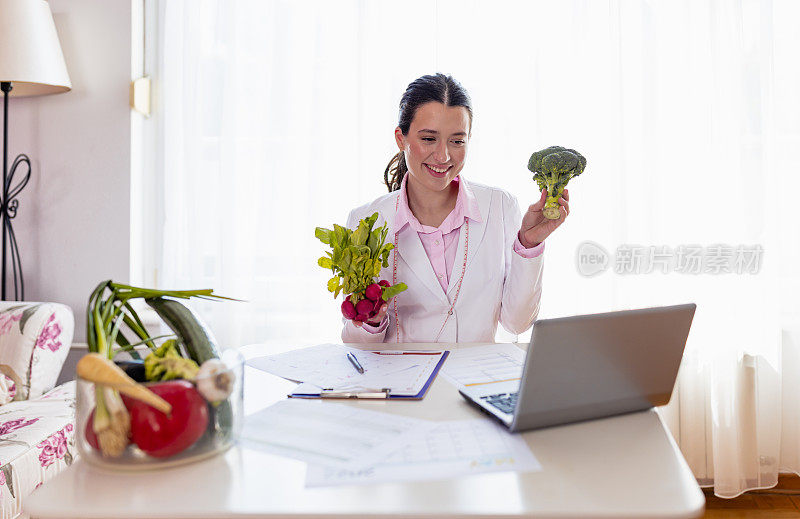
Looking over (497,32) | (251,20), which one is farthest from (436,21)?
(251,20)

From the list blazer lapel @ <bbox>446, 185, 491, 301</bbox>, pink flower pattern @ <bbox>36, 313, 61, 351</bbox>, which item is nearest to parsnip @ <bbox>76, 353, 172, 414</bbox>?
blazer lapel @ <bbox>446, 185, 491, 301</bbox>

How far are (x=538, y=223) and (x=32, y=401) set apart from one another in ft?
5.81

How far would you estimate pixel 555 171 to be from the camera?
4.61 ft

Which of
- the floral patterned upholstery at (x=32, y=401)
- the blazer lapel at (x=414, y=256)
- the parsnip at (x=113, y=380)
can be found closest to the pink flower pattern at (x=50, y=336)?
the floral patterned upholstery at (x=32, y=401)

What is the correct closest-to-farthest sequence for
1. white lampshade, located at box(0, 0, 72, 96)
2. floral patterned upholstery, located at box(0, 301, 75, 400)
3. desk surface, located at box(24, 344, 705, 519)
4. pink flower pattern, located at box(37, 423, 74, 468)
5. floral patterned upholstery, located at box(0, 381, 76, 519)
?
desk surface, located at box(24, 344, 705, 519) → floral patterned upholstery, located at box(0, 381, 76, 519) → pink flower pattern, located at box(37, 423, 74, 468) → floral patterned upholstery, located at box(0, 301, 75, 400) → white lampshade, located at box(0, 0, 72, 96)

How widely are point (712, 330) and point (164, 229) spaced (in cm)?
232

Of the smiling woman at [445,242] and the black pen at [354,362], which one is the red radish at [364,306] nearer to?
the black pen at [354,362]

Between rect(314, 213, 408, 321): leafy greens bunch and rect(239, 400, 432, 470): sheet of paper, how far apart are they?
0.45 m

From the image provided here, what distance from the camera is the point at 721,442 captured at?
2.63 m

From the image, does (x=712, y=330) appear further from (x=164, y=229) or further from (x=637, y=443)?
(x=164, y=229)

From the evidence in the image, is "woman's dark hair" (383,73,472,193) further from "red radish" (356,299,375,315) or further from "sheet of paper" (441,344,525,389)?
→ "sheet of paper" (441,344,525,389)

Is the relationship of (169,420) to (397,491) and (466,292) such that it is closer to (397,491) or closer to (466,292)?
(397,491)

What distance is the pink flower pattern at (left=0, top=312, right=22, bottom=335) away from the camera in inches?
89.5

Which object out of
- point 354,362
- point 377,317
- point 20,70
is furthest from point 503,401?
point 20,70
